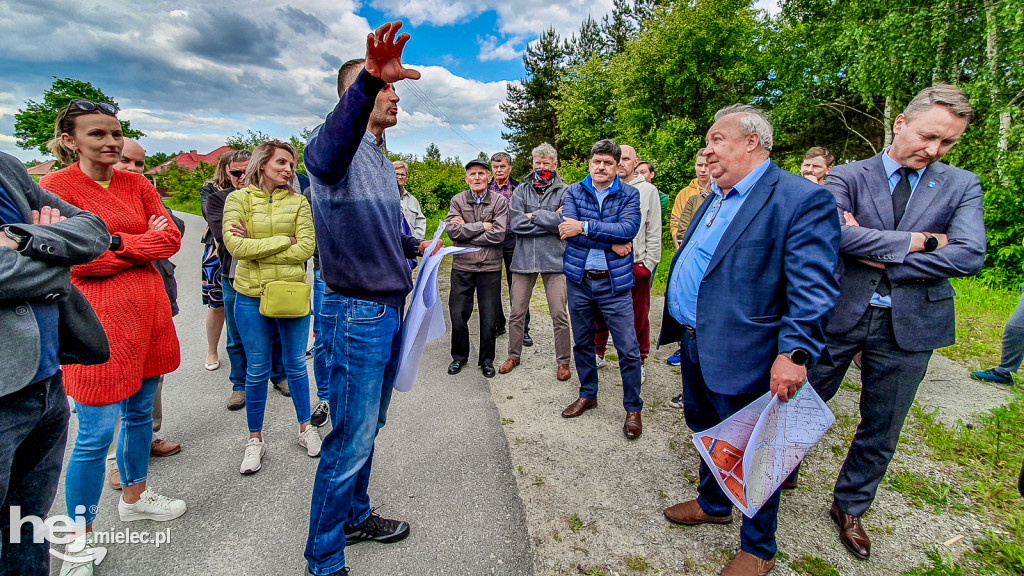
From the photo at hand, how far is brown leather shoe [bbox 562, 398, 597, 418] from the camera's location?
3.69 m

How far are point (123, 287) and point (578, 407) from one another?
10.4 ft

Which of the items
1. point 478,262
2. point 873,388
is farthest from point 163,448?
point 873,388

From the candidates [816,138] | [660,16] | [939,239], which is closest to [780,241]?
[939,239]

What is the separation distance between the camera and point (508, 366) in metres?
4.72

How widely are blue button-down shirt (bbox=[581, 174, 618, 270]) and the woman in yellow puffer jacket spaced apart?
2.19m

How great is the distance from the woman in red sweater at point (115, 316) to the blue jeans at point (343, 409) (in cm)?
116

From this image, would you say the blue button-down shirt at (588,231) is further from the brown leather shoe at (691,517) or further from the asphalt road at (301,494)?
the brown leather shoe at (691,517)

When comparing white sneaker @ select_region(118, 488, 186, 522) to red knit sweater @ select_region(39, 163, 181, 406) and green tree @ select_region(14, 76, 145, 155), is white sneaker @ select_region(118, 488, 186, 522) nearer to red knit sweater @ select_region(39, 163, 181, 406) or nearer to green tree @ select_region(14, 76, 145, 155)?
red knit sweater @ select_region(39, 163, 181, 406)

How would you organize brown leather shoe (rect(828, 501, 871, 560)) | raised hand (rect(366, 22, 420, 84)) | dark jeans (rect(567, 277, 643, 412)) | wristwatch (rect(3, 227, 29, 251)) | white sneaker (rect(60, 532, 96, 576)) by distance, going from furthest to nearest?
dark jeans (rect(567, 277, 643, 412)) → brown leather shoe (rect(828, 501, 871, 560)) → white sneaker (rect(60, 532, 96, 576)) → raised hand (rect(366, 22, 420, 84)) → wristwatch (rect(3, 227, 29, 251))

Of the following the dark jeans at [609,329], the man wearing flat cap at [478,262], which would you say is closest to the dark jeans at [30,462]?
the dark jeans at [609,329]

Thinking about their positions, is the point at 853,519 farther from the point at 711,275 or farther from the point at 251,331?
the point at 251,331

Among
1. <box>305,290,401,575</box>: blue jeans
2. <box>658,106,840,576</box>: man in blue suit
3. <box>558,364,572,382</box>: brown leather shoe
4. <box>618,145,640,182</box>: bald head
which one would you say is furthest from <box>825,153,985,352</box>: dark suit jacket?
<box>618,145,640,182</box>: bald head

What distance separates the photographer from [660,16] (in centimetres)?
2003

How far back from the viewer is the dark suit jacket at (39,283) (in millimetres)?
1394
